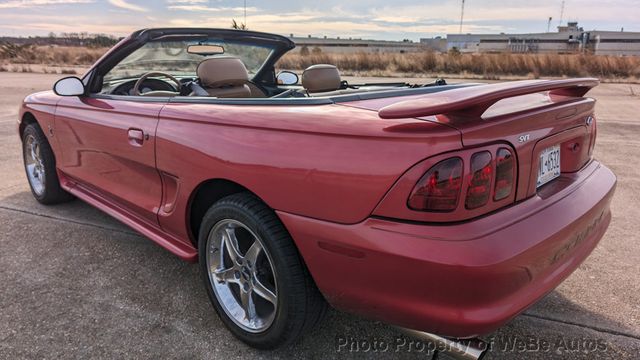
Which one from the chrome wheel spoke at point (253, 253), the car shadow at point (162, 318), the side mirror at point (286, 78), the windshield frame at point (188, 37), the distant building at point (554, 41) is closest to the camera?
the chrome wheel spoke at point (253, 253)

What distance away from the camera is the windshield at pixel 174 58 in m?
3.40

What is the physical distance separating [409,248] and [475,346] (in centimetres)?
53

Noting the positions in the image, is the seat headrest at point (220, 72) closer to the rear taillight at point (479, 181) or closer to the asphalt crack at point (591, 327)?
the rear taillight at point (479, 181)

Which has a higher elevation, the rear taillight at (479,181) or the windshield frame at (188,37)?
the windshield frame at (188,37)

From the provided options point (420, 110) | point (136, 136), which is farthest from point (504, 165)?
point (136, 136)

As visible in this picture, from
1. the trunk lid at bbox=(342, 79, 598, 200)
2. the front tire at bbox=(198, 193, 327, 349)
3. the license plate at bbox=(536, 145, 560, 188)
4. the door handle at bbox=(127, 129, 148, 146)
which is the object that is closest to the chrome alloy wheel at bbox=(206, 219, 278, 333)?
the front tire at bbox=(198, 193, 327, 349)

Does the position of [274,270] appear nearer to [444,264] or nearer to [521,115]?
[444,264]

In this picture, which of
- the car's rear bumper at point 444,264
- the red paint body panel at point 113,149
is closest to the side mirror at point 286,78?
the red paint body panel at point 113,149

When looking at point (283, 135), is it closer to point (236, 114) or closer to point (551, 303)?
point (236, 114)

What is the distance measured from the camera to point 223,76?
3252 mm

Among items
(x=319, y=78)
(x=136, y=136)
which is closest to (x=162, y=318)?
(x=136, y=136)

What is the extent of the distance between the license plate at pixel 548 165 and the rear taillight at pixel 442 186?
56 centimetres

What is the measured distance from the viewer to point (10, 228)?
370 cm

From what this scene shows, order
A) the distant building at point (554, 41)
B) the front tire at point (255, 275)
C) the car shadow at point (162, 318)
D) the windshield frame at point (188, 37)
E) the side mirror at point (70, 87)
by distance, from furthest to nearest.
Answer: the distant building at point (554, 41) < the side mirror at point (70, 87) < the windshield frame at point (188, 37) < the car shadow at point (162, 318) < the front tire at point (255, 275)
